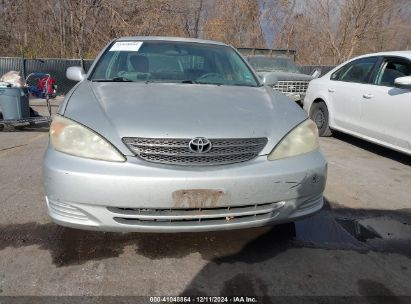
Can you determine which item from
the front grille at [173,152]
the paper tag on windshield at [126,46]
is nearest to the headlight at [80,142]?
the front grille at [173,152]

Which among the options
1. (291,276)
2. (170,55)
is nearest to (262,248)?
(291,276)

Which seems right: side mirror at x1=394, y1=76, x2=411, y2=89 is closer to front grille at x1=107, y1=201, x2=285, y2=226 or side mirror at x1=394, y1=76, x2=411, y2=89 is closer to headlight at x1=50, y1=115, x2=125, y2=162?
front grille at x1=107, y1=201, x2=285, y2=226

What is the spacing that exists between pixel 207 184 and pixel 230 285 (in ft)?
2.17

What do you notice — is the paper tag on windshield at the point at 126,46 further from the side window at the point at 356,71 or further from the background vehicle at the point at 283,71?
the side window at the point at 356,71

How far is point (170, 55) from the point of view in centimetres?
375

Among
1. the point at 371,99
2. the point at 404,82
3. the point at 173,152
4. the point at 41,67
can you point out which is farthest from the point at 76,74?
the point at 41,67

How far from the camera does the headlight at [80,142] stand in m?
2.29

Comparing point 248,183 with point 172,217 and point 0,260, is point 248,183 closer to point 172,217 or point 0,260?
point 172,217

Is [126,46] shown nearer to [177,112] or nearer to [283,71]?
[177,112]

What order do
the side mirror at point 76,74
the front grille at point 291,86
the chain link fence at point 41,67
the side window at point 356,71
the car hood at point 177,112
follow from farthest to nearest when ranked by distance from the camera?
1. the chain link fence at point 41,67
2. the front grille at point 291,86
3. the side window at point 356,71
4. the side mirror at point 76,74
5. the car hood at point 177,112

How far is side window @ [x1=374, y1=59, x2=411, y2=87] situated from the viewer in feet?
17.2

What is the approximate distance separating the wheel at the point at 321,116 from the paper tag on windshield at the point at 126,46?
3945mm

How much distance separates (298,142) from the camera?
2.58 m

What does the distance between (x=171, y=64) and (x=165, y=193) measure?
178 centimetres
